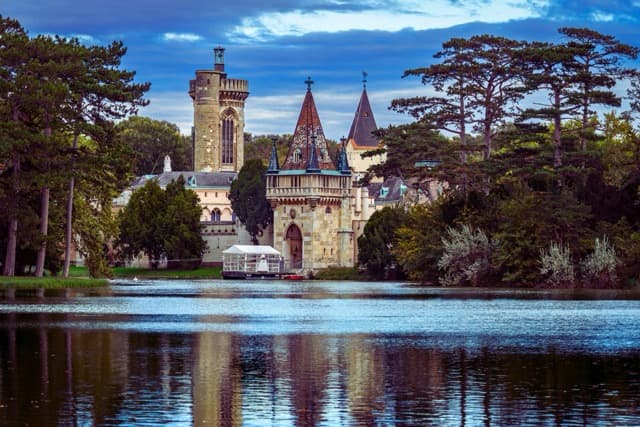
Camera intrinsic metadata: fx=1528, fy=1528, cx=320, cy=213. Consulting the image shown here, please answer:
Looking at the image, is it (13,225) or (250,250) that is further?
(250,250)

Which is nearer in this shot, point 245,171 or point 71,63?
point 71,63

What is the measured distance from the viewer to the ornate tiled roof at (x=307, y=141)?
4749 inches

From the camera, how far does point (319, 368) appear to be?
25.0 metres

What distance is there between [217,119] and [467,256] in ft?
293

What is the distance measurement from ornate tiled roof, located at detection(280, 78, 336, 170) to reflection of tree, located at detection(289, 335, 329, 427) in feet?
291

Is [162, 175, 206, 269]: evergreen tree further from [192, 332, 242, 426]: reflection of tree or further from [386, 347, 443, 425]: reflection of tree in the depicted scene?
[386, 347, 443, 425]: reflection of tree

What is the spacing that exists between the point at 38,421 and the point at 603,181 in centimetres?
5506

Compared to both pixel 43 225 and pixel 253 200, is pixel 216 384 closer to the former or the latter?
pixel 43 225

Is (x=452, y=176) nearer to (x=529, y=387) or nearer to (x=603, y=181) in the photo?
(x=603, y=181)

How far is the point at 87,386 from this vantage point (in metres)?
22.2

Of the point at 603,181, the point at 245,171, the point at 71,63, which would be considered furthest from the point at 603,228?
the point at 245,171

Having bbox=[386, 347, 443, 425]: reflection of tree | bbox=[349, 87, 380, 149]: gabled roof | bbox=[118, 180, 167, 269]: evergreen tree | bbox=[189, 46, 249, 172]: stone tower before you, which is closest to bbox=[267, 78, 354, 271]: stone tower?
bbox=[118, 180, 167, 269]: evergreen tree

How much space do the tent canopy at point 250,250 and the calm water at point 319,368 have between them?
73032 millimetres

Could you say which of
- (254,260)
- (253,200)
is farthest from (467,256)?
(253,200)
